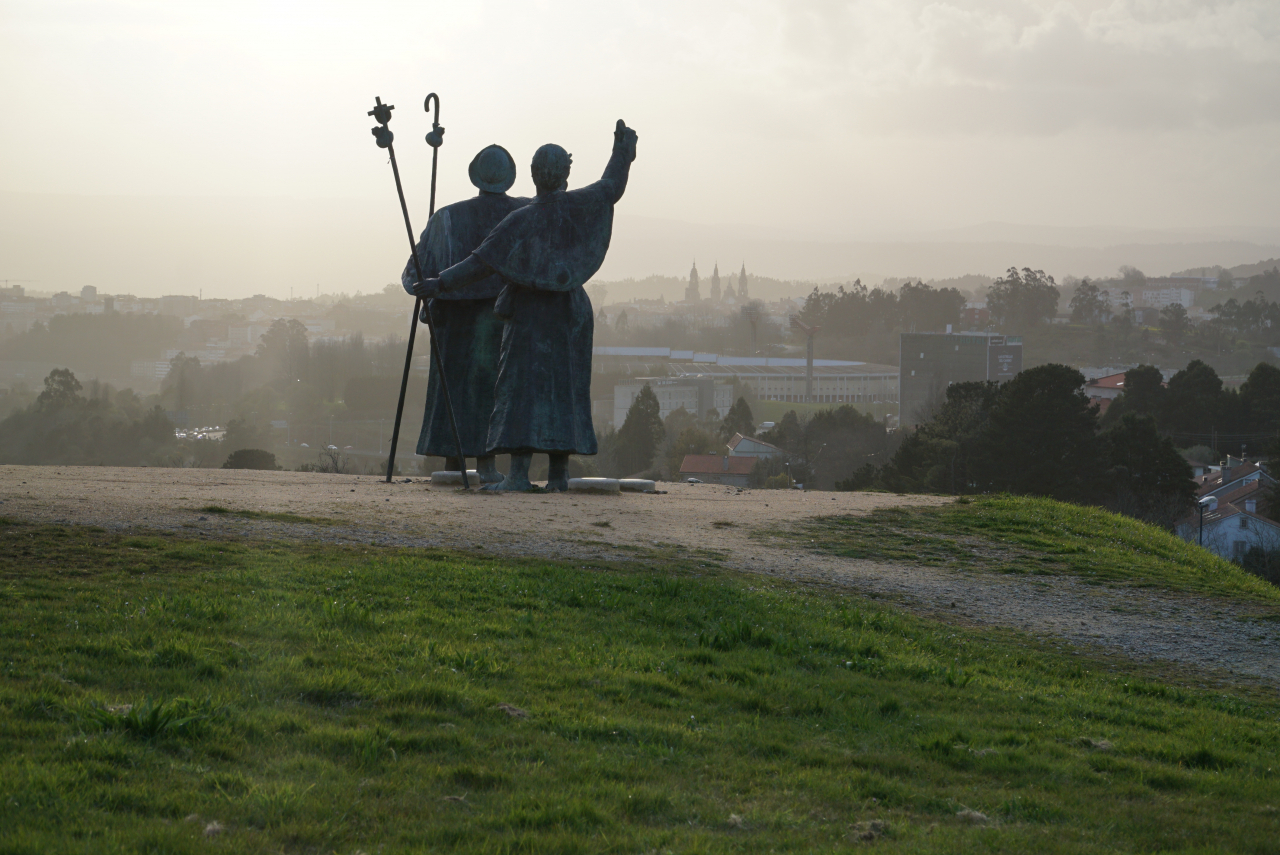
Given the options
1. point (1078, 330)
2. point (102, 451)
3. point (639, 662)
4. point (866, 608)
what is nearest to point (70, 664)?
point (639, 662)

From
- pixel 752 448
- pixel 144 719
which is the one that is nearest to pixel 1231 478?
pixel 752 448

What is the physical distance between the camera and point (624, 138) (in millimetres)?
14109

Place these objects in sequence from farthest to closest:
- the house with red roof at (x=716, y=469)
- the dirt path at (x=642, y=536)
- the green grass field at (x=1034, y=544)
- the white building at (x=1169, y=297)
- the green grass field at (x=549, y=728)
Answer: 1. the white building at (x=1169, y=297)
2. the house with red roof at (x=716, y=469)
3. the green grass field at (x=1034, y=544)
4. the dirt path at (x=642, y=536)
5. the green grass field at (x=549, y=728)

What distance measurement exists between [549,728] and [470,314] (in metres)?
10.5

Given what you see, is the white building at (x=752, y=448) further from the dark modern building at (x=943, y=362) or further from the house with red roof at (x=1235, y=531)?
the dark modern building at (x=943, y=362)

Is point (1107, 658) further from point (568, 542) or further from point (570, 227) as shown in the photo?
point (570, 227)

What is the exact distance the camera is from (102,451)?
123 feet

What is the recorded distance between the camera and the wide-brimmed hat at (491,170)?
49.2 feet

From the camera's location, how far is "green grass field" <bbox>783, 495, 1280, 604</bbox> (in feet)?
38.4

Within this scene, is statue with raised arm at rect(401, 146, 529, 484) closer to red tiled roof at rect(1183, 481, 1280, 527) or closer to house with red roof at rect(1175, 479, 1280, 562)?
red tiled roof at rect(1183, 481, 1280, 527)

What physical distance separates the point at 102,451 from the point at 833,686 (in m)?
35.6

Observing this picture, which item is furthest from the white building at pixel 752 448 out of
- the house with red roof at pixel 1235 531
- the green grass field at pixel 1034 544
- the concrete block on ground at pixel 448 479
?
the concrete block on ground at pixel 448 479

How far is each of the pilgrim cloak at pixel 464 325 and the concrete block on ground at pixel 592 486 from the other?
119 centimetres

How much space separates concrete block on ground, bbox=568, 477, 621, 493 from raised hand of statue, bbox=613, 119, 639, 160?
3.94 m
